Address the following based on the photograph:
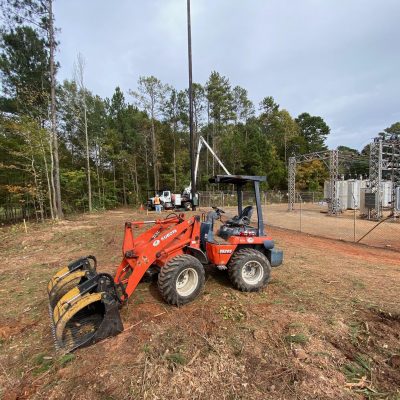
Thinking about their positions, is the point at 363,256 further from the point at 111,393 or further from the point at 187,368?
the point at 111,393

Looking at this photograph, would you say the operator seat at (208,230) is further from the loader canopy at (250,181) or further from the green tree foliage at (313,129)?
the green tree foliage at (313,129)

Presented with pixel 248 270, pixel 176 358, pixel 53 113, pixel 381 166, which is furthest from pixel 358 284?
pixel 53 113

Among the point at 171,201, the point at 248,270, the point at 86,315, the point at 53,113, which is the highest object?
the point at 53,113

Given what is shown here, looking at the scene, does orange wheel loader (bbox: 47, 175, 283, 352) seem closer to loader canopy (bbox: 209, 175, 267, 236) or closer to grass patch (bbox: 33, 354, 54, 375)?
loader canopy (bbox: 209, 175, 267, 236)

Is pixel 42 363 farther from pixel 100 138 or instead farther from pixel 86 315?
pixel 100 138

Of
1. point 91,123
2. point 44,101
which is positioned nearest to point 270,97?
point 91,123

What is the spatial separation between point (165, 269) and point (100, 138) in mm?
29774

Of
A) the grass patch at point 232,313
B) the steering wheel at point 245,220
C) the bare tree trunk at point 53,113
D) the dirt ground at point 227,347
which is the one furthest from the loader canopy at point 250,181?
the bare tree trunk at point 53,113

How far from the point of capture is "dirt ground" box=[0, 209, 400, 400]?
2.58 m

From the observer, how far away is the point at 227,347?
3148 millimetres

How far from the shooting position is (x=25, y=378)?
2.79 meters

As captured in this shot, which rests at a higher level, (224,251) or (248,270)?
(224,251)

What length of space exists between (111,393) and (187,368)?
2.45 ft

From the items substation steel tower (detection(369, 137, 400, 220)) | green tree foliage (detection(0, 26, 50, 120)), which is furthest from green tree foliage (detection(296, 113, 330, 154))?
green tree foliage (detection(0, 26, 50, 120))
